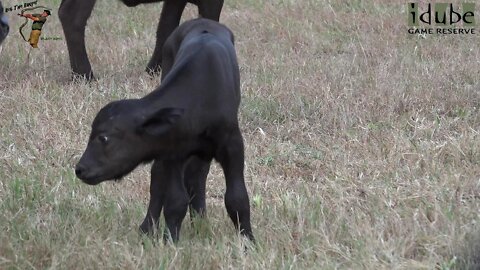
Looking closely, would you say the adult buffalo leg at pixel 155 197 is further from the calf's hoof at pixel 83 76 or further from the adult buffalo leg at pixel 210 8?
the adult buffalo leg at pixel 210 8

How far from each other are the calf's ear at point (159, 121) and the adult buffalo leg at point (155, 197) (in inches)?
12.6

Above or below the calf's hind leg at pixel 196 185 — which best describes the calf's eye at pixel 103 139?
above

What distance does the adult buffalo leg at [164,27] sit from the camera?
7.86 m

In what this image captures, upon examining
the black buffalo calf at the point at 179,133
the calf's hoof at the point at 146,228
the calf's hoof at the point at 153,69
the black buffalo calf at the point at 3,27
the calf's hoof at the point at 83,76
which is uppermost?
the black buffalo calf at the point at 3,27

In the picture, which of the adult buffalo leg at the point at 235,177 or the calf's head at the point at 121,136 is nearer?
the calf's head at the point at 121,136

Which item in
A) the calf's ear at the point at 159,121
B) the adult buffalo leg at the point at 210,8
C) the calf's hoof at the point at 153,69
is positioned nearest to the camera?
the calf's ear at the point at 159,121

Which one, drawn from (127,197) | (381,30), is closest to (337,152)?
(127,197)

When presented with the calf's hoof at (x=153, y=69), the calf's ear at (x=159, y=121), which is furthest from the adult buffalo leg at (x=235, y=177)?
the calf's hoof at (x=153, y=69)

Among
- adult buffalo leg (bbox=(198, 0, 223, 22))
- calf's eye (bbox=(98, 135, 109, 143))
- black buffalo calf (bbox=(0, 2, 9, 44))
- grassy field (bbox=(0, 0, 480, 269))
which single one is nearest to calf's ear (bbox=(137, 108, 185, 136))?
calf's eye (bbox=(98, 135, 109, 143))

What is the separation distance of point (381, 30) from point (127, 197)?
458 centimetres

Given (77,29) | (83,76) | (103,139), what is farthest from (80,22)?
(103,139)

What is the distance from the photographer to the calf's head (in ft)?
13.5

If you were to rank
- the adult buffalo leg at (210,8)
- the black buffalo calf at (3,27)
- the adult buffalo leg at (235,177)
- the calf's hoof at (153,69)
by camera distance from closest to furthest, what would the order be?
the adult buffalo leg at (235,177) < the black buffalo calf at (3,27) < the adult buffalo leg at (210,8) < the calf's hoof at (153,69)

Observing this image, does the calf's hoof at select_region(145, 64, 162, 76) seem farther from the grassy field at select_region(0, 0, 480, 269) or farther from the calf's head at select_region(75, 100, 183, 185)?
the calf's head at select_region(75, 100, 183, 185)
